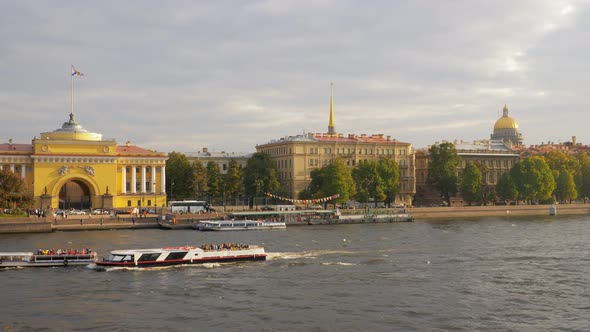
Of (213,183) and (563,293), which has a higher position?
(213,183)

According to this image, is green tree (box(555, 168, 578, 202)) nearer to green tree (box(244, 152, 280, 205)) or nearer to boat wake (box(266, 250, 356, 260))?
green tree (box(244, 152, 280, 205))

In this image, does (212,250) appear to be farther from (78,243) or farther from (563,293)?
(563,293)

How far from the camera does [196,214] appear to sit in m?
74.2

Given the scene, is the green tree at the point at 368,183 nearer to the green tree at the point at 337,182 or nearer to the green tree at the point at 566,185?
the green tree at the point at 337,182

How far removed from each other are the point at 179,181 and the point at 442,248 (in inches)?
2013

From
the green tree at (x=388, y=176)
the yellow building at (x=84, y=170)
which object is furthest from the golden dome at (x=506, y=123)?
the yellow building at (x=84, y=170)

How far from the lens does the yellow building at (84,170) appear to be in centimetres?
7806

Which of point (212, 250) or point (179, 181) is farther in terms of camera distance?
point (179, 181)

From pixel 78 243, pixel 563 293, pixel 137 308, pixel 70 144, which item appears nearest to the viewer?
pixel 137 308

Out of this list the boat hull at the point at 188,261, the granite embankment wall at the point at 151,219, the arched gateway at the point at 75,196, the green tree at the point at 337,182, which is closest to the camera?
the boat hull at the point at 188,261

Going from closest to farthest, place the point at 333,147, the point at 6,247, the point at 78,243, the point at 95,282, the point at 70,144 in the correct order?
the point at 95,282 → the point at 6,247 → the point at 78,243 → the point at 70,144 → the point at 333,147

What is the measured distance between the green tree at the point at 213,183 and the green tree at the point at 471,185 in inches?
1303

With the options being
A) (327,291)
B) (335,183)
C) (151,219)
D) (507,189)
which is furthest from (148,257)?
(507,189)

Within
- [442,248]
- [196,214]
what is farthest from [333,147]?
[442,248]
